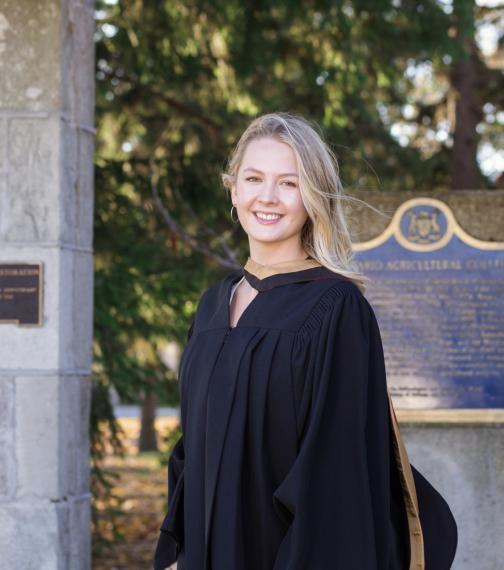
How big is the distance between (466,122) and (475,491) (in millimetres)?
6484

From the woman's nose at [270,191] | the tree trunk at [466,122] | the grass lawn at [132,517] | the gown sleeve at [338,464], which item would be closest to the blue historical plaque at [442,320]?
the woman's nose at [270,191]

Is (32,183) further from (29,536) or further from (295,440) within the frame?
(295,440)

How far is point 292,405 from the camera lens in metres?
2.96

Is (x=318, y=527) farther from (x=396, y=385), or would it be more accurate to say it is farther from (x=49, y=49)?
(x=49, y=49)

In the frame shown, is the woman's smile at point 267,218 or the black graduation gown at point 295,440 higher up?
the woman's smile at point 267,218

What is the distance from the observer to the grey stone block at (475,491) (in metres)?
5.30

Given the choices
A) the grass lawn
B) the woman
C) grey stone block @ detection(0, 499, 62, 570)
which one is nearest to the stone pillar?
grey stone block @ detection(0, 499, 62, 570)

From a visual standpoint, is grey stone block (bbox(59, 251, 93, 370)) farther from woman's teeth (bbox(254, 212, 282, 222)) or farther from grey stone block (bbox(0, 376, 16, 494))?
woman's teeth (bbox(254, 212, 282, 222))

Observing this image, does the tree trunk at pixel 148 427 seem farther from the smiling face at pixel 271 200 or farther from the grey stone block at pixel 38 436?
the smiling face at pixel 271 200

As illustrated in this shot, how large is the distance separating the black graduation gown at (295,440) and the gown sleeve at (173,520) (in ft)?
0.57

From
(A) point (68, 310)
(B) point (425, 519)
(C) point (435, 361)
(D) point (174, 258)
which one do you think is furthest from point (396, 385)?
(D) point (174, 258)

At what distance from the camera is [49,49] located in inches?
201

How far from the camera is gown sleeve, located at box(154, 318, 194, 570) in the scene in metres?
3.35

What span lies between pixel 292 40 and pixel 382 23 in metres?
1.04
